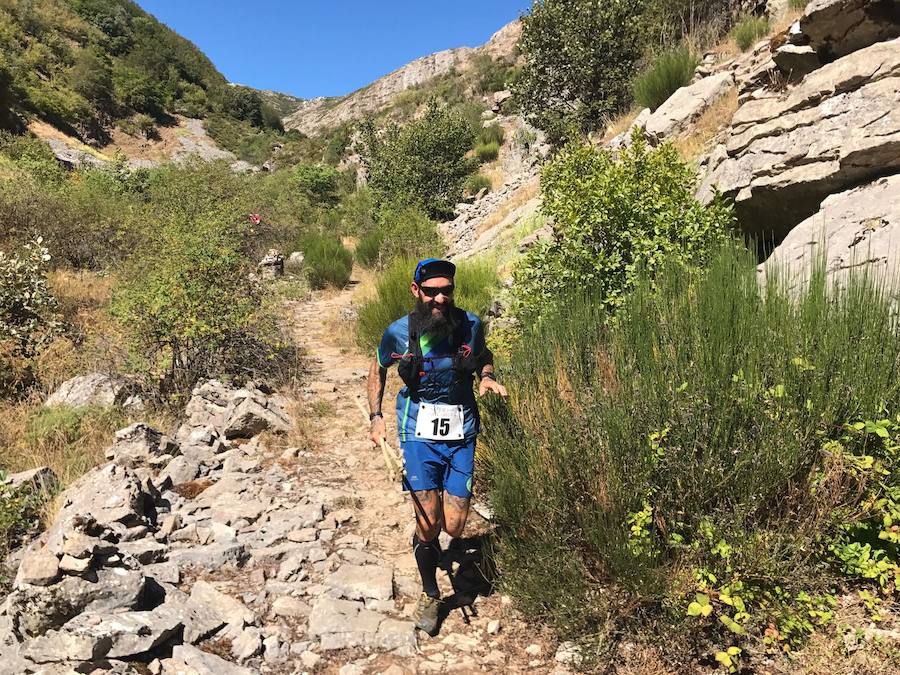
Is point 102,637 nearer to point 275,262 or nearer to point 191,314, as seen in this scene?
point 191,314

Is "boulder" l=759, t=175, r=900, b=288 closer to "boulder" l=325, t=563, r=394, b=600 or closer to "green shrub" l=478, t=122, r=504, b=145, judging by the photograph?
"boulder" l=325, t=563, r=394, b=600

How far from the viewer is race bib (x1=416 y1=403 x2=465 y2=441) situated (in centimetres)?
263

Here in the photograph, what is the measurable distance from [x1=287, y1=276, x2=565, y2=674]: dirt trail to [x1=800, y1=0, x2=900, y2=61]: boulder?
484cm

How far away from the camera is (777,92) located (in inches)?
186

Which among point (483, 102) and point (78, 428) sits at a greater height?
point (483, 102)

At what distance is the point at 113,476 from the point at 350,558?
1700mm

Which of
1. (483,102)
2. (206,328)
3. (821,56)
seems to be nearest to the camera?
(821,56)

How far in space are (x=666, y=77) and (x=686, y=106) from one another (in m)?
2.34

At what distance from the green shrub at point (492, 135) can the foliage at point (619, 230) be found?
22.4 metres

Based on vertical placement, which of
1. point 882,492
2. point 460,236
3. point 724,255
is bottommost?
point 882,492

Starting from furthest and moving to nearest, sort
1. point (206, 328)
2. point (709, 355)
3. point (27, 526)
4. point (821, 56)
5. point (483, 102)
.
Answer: point (483, 102), point (206, 328), point (821, 56), point (27, 526), point (709, 355)

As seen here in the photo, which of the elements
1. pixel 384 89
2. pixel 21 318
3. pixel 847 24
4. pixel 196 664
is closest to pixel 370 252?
pixel 21 318

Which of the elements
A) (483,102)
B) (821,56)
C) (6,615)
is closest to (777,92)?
(821,56)

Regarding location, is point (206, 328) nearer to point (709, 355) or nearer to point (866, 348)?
point (709, 355)
